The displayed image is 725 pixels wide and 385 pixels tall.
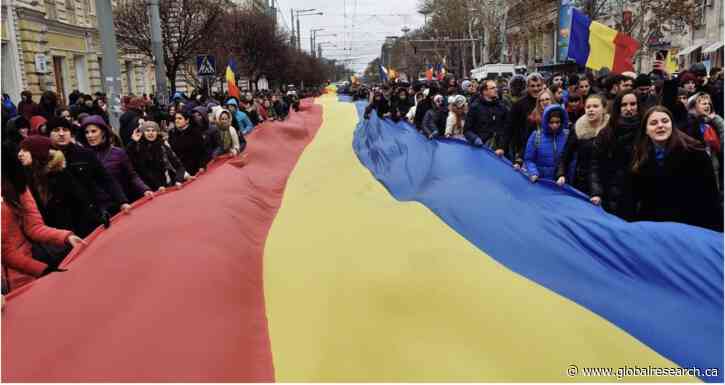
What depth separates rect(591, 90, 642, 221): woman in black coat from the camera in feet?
15.5

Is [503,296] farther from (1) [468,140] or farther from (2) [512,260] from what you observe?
(1) [468,140]

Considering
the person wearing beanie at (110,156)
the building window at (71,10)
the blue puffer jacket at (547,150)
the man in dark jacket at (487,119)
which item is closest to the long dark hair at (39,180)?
the person wearing beanie at (110,156)

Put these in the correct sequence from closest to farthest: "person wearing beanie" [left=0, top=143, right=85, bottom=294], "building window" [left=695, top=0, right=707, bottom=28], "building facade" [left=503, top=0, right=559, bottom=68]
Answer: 1. "person wearing beanie" [left=0, top=143, right=85, bottom=294]
2. "building window" [left=695, top=0, right=707, bottom=28]
3. "building facade" [left=503, top=0, right=559, bottom=68]

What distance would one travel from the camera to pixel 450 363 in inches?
118

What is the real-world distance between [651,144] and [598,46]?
5212 mm

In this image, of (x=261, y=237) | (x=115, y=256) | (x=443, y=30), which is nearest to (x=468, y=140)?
(x=261, y=237)

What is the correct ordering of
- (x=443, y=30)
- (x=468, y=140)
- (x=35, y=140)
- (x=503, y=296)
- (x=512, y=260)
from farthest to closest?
(x=443, y=30)
(x=468, y=140)
(x=35, y=140)
(x=512, y=260)
(x=503, y=296)

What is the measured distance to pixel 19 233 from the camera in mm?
3896

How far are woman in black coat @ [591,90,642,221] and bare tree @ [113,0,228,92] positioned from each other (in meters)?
17.7

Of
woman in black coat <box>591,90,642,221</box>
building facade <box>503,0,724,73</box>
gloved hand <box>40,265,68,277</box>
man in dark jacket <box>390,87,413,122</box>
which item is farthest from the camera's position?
building facade <box>503,0,724,73</box>

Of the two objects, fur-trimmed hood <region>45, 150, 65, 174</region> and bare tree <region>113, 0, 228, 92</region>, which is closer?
fur-trimmed hood <region>45, 150, 65, 174</region>

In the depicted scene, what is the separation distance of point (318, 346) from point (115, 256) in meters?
1.47

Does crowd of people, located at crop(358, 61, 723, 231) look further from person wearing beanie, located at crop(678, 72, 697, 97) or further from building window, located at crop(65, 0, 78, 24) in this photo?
building window, located at crop(65, 0, 78, 24)

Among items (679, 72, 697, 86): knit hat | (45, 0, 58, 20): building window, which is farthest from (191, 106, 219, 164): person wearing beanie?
(45, 0, 58, 20): building window
